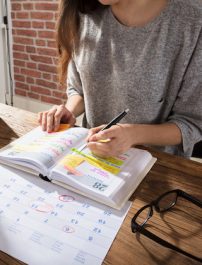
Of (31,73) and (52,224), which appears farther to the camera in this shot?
(31,73)

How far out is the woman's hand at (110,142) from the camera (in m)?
0.65

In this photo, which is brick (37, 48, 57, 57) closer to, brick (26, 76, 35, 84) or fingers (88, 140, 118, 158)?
brick (26, 76, 35, 84)

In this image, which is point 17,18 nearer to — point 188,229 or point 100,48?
point 100,48

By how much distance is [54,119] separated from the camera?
82cm

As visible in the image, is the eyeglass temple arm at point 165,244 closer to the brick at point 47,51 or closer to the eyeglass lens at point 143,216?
the eyeglass lens at point 143,216

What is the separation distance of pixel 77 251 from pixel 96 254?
0.03 meters

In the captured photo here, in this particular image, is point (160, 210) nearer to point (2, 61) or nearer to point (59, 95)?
point (59, 95)

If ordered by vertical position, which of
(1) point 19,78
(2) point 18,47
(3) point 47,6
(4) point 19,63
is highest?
(3) point 47,6

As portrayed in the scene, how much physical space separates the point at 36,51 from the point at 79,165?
75.2 inches

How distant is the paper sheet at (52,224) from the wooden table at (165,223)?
0.06ft

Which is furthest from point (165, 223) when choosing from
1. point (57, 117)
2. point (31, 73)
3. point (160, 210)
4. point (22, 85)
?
point (22, 85)

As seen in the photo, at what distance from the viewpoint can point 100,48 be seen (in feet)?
2.96

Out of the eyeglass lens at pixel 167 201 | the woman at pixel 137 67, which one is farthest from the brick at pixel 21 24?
the eyeglass lens at pixel 167 201

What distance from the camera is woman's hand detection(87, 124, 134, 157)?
0.65 meters
